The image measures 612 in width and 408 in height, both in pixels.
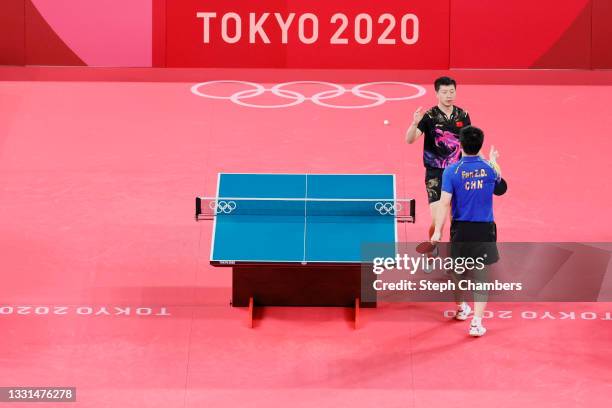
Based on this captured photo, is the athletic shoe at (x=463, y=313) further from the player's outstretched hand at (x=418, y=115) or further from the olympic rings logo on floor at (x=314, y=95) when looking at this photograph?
the olympic rings logo on floor at (x=314, y=95)

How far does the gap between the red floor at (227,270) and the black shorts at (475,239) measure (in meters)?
0.64

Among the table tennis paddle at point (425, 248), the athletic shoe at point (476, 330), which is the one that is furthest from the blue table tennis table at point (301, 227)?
the athletic shoe at point (476, 330)

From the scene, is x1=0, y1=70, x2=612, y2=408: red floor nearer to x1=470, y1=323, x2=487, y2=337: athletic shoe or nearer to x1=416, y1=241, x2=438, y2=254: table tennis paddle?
x1=470, y1=323, x2=487, y2=337: athletic shoe

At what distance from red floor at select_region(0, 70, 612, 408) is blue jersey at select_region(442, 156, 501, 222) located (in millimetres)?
967

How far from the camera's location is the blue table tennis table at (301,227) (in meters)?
8.99

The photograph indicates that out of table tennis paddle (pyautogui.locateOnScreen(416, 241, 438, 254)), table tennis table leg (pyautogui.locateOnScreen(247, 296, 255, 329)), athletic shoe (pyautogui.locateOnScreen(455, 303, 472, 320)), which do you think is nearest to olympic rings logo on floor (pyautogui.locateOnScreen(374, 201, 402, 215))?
table tennis paddle (pyautogui.locateOnScreen(416, 241, 438, 254))

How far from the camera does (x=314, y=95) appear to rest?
1380 cm

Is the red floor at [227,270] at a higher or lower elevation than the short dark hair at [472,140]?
lower

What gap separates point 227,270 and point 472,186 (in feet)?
7.95

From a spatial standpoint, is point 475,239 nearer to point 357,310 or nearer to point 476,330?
point 476,330

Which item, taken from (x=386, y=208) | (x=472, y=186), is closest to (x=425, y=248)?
(x=386, y=208)

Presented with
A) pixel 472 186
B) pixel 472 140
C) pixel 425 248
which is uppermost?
pixel 472 140

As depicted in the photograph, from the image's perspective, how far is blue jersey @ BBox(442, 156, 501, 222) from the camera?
338 inches

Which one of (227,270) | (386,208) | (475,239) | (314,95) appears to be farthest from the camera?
(314,95)
